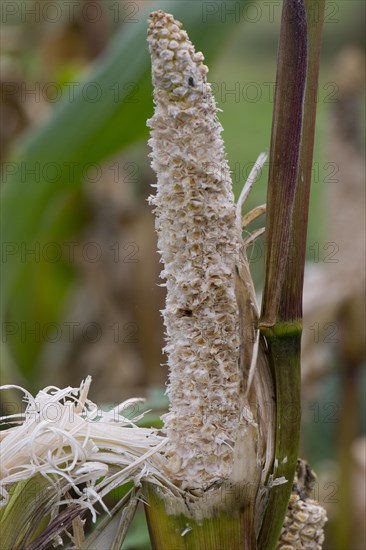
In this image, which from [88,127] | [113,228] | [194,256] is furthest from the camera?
[113,228]

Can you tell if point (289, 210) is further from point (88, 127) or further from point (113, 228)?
point (113, 228)

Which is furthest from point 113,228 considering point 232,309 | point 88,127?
point 232,309

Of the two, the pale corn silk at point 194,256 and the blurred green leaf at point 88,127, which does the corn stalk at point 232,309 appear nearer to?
the pale corn silk at point 194,256

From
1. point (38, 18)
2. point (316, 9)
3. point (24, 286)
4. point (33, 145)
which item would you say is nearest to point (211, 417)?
point (316, 9)

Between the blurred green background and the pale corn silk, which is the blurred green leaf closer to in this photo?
the blurred green background

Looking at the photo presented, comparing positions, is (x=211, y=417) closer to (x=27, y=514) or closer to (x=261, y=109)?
(x=27, y=514)
